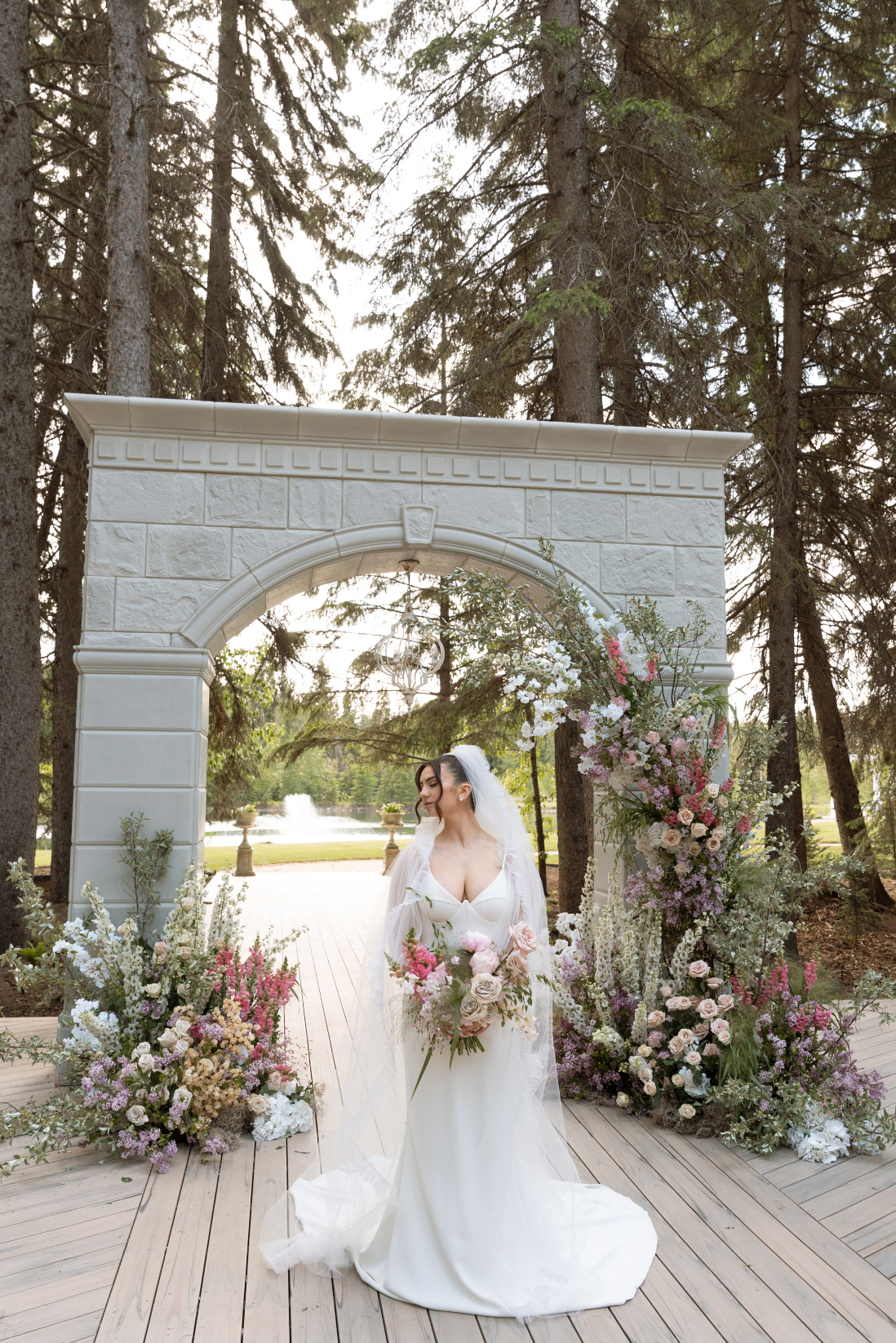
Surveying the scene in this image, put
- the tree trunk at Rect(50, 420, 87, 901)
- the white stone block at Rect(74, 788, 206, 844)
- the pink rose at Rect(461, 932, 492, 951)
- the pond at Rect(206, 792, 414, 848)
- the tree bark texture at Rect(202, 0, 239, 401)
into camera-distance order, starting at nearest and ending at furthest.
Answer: the pink rose at Rect(461, 932, 492, 951)
the white stone block at Rect(74, 788, 206, 844)
the tree bark texture at Rect(202, 0, 239, 401)
the tree trunk at Rect(50, 420, 87, 901)
the pond at Rect(206, 792, 414, 848)

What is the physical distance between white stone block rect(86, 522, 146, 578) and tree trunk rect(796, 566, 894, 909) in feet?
19.5

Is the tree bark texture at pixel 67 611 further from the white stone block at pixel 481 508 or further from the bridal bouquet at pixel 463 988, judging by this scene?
the bridal bouquet at pixel 463 988

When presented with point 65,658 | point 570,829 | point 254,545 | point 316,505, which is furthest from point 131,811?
point 65,658

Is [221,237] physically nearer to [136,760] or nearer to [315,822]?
[136,760]

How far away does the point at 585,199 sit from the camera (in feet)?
24.6

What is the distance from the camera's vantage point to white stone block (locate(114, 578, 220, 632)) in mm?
4746

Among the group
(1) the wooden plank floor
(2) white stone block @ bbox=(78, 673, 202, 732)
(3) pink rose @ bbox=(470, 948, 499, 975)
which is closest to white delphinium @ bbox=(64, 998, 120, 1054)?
(2) white stone block @ bbox=(78, 673, 202, 732)

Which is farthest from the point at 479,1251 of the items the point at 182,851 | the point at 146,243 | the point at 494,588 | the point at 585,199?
the point at 585,199

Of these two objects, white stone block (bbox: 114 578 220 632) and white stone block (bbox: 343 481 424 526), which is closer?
white stone block (bbox: 114 578 220 632)

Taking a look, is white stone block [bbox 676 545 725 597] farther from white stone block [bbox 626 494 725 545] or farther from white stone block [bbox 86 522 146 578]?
white stone block [bbox 86 522 146 578]

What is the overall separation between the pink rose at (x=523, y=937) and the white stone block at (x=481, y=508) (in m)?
2.53

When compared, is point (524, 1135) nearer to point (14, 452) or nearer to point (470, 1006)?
point (470, 1006)

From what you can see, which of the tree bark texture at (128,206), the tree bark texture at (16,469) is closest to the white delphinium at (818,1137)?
the tree bark texture at (128,206)

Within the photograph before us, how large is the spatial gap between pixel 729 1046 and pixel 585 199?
6354 mm
